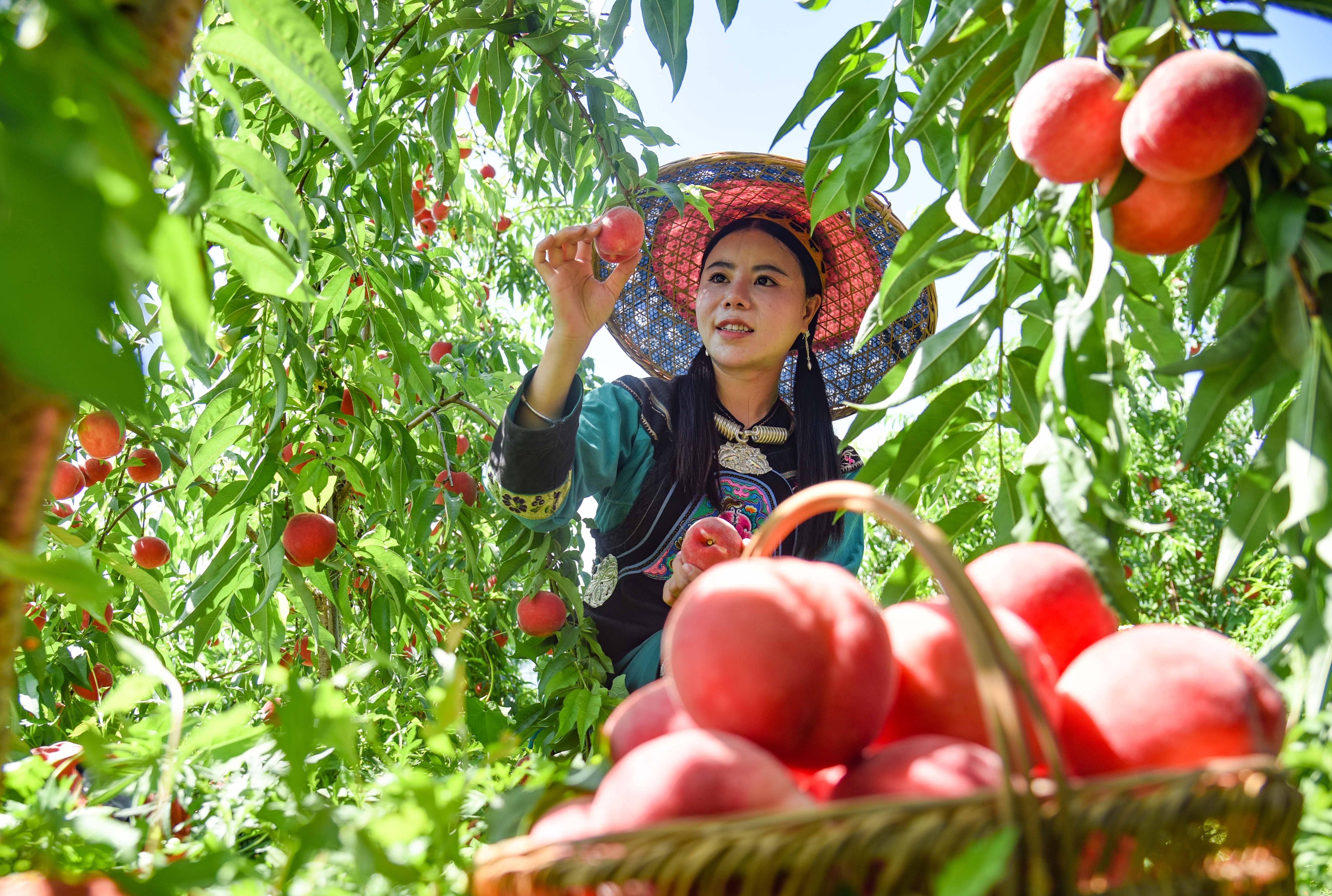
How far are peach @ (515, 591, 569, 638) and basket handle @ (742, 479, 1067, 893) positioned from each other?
1.31 m

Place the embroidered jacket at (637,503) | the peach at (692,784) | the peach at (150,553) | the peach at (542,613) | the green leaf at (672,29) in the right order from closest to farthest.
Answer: the peach at (692,784) < the green leaf at (672,29) < the peach at (542,613) < the embroidered jacket at (637,503) < the peach at (150,553)

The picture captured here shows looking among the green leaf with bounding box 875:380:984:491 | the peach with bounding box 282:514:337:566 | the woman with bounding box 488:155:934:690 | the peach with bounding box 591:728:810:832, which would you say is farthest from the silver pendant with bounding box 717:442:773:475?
the peach with bounding box 591:728:810:832

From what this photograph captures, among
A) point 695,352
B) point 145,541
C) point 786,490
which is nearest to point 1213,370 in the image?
point 786,490

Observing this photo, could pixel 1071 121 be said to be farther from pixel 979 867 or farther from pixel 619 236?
pixel 619 236

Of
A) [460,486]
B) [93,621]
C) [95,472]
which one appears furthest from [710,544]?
[95,472]

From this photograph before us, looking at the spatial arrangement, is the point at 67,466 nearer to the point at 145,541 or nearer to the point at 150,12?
the point at 145,541

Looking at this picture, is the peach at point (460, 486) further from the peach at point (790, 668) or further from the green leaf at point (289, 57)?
the peach at point (790, 668)

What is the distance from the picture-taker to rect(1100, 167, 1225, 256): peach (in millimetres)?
640

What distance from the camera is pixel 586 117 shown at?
1743 millimetres

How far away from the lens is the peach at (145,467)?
84.4 inches

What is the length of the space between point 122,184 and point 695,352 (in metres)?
2.23

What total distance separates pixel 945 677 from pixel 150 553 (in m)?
2.06

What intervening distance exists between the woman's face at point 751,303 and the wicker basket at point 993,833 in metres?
1.56

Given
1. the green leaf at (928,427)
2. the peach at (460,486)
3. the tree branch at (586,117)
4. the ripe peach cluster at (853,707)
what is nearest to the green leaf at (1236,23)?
the green leaf at (928,427)
